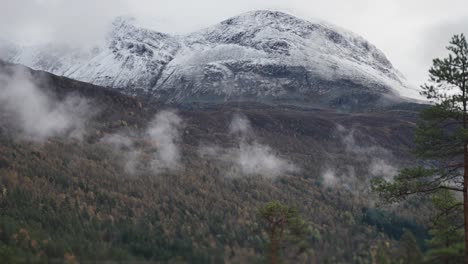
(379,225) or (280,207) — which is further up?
(280,207)

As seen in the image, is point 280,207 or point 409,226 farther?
point 409,226

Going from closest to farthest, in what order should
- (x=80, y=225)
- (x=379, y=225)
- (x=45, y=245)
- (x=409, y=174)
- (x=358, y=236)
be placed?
(x=409, y=174) → (x=45, y=245) → (x=80, y=225) → (x=358, y=236) → (x=379, y=225)

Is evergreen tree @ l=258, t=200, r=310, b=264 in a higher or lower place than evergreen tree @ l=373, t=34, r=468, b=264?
lower

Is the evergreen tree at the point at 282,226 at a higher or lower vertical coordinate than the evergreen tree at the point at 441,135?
lower

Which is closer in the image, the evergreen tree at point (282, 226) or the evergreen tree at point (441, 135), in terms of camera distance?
the evergreen tree at point (441, 135)

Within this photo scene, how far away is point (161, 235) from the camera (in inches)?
6476

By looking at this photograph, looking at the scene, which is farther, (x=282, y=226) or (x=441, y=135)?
(x=282, y=226)

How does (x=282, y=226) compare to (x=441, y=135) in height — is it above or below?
below

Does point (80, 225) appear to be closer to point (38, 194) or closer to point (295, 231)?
point (38, 194)

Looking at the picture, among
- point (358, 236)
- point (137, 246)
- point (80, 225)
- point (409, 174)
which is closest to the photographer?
point (409, 174)

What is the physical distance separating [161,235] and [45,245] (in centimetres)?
4576

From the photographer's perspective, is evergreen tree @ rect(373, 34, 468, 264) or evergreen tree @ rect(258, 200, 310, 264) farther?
evergreen tree @ rect(258, 200, 310, 264)

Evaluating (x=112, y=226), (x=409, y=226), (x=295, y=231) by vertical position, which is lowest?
(x=112, y=226)

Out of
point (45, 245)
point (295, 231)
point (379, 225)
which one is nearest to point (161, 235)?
point (45, 245)
